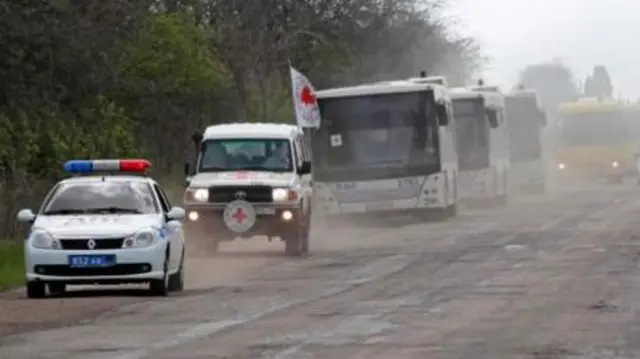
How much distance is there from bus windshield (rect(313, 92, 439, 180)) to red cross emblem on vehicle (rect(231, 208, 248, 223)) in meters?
12.0

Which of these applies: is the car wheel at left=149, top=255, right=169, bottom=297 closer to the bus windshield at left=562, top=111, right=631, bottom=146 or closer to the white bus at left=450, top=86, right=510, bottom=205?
the white bus at left=450, top=86, right=510, bottom=205

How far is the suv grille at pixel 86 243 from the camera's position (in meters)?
23.6

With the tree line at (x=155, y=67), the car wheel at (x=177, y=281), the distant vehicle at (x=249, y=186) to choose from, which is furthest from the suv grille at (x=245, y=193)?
the car wheel at (x=177, y=281)

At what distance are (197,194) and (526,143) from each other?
122 feet

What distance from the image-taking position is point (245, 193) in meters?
32.2

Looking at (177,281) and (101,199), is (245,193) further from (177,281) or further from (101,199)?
(101,199)

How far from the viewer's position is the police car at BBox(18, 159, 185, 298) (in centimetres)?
2362

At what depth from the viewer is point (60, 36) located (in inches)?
1330

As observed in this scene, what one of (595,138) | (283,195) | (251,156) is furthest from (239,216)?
(595,138)

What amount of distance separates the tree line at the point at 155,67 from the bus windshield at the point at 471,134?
5.43m

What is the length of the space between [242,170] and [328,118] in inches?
455

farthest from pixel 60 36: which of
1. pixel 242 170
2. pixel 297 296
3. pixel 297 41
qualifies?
pixel 297 41

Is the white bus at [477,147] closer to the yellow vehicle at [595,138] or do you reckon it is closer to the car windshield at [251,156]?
the car windshield at [251,156]

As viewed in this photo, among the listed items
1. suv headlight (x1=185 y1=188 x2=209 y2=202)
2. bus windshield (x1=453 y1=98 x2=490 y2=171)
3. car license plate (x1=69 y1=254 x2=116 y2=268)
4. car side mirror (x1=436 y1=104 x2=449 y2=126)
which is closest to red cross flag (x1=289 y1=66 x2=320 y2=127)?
car side mirror (x1=436 y1=104 x2=449 y2=126)
